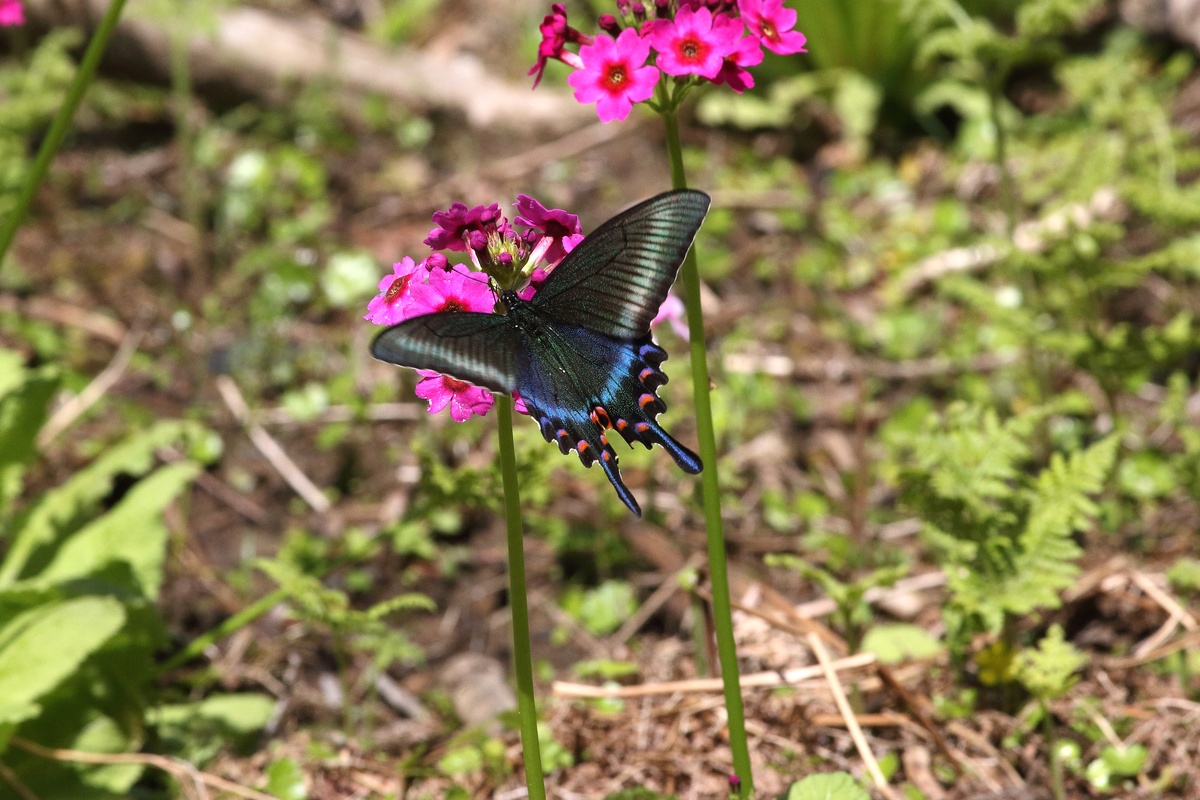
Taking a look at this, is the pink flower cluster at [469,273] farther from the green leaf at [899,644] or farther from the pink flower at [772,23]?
the green leaf at [899,644]

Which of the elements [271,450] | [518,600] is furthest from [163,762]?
[271,450]

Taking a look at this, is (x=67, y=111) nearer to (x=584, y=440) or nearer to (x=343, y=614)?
(x=343, y=614)

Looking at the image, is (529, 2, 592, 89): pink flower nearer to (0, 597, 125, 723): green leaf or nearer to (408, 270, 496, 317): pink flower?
(408, 270, 496, 317): pink flower

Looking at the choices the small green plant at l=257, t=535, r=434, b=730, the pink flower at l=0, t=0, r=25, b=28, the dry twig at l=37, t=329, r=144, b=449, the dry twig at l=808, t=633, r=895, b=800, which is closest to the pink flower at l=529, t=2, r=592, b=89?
the small green plant at l=257, t=535, r=434, b=730

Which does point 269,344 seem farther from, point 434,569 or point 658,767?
point 658,767

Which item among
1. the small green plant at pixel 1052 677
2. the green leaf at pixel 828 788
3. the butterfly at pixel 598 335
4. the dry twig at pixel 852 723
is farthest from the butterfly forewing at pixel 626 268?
the small green plant at pixel 1052 677

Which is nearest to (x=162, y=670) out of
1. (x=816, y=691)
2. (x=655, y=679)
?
(x=655, y=679)

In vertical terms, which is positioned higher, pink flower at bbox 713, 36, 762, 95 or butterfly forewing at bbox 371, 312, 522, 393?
pink flower at bbox 713, 36, 762, 95
